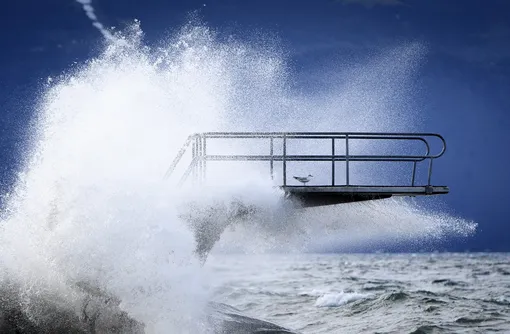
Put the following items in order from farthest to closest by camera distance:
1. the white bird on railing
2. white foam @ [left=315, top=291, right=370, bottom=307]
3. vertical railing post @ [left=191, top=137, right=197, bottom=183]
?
white foam @ [left=315, top=291, right=370, bottom=307], vertical railing post @ [left=191, top=137, right=197, bottom=183], the white bird on railing

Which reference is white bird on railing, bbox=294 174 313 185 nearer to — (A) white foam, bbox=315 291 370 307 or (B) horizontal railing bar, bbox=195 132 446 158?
(B) horizontal railing bar, bbox=195 132 446 158

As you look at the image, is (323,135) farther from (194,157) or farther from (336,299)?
(336,299)

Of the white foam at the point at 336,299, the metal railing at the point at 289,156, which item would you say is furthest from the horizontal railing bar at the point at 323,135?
the white foam at the point at 336,299

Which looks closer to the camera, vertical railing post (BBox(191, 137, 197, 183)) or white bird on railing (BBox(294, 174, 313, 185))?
white bird on railing (BBox(294, 174, 313, 185))

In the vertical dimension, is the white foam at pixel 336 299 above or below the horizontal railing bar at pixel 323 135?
below

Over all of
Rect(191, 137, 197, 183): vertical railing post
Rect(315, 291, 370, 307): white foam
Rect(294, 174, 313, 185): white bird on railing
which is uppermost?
Rect(191, 137, 197, 183): vertical railing post

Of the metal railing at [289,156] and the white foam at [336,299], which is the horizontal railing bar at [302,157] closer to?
the metal railing at [289,156]

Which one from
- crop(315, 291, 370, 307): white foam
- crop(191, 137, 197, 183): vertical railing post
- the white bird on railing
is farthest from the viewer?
crop(315, 291, 370, 307): white foam

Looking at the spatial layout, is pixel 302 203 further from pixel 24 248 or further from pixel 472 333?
pixel 472 333

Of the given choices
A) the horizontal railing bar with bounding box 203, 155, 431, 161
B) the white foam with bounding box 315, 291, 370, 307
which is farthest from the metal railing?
the white foam with bounding box 315, 291, 370, 307

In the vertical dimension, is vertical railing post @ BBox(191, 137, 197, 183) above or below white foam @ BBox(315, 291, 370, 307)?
above

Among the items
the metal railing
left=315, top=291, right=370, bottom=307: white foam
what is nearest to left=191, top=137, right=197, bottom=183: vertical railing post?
the metal railing

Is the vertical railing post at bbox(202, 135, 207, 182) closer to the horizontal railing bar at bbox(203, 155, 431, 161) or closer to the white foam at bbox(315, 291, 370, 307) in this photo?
the horizontal railing bar at bbox(203, 155, 431, 161)

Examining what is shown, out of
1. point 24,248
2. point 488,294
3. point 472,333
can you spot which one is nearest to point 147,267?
point 24,248
